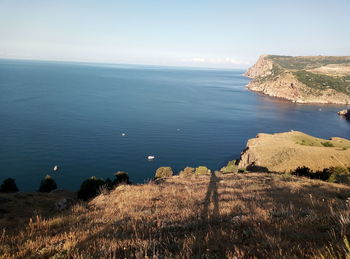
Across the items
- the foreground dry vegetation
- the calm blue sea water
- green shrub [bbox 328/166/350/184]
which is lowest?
the calm blue sea water

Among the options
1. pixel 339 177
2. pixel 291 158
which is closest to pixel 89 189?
pixel 339 177

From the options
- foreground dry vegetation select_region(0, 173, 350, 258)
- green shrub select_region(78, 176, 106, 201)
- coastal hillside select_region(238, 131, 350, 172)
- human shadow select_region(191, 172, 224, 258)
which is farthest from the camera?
coastal hillside select_region(238, 131, 350, 172)

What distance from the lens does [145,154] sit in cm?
7431

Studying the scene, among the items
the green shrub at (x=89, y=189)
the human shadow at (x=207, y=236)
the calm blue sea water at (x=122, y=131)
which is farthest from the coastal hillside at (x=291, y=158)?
the human shadow at (x=207, y=236)

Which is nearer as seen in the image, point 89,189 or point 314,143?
point 89,189

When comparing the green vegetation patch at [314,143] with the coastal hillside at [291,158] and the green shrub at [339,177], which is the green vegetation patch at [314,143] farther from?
the green shrub at [339,177]

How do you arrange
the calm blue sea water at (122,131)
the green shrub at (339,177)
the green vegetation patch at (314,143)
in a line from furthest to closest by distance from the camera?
the green vegetation patch at (314,143) < the calm blue sea water at (122,131) < the green shrub at (339,177)

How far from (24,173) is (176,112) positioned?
8271cm

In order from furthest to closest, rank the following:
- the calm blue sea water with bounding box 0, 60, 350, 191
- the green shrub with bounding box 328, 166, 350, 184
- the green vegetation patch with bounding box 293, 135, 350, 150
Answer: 1. the green vegetation patch with bounding box 293, 135, 350, 150
2. the calm blue sea water with bounding box 0, 60, 350, 191
3. the green shrub with bounding box 328, 166, 350, 184

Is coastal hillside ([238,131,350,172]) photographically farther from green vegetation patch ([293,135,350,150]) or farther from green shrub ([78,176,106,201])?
green shrub ([78,176,106,201])

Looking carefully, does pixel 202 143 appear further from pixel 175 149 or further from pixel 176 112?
pixel 176 112

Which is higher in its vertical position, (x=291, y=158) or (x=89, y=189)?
(x=89, y=189)

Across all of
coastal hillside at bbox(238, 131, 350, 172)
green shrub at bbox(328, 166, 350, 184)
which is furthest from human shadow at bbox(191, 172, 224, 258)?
coastal hillside at bbox(238, 131, 350, 172)

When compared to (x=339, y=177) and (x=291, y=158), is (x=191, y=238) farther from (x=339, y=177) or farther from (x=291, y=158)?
(x=291, y=158)
